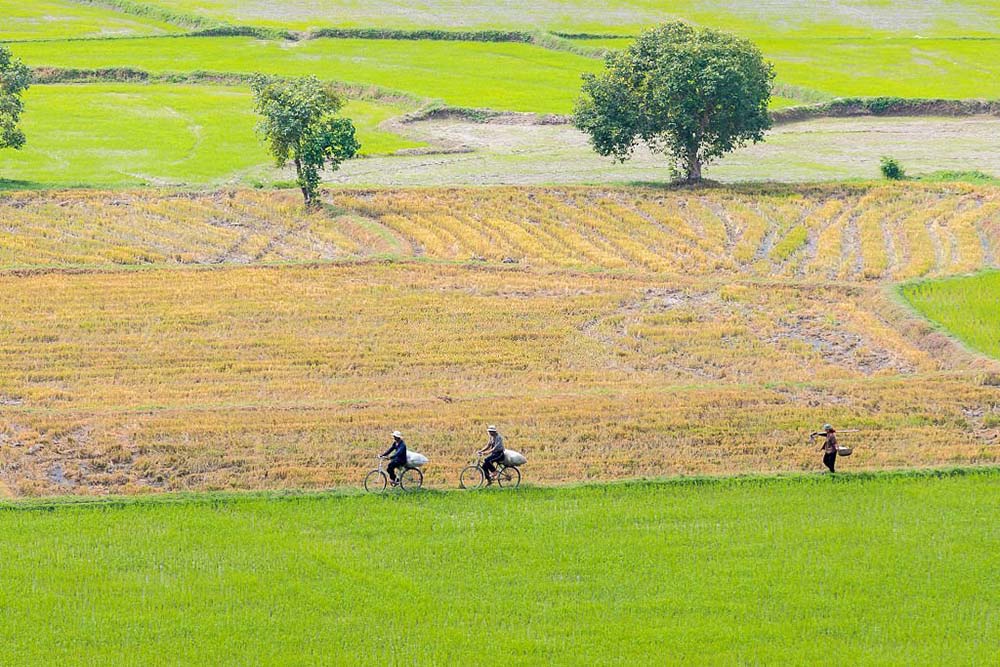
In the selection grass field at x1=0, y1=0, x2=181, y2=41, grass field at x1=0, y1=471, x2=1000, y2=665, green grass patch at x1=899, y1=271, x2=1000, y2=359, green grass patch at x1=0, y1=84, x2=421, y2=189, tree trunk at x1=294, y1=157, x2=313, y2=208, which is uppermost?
grass field at x1=0, y1=0, x2=181, y2=41

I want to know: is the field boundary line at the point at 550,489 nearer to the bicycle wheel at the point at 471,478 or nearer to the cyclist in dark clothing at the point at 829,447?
the cyclist in dark clothing at the point at 829,447

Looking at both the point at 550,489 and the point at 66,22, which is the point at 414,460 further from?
the point at 66,22

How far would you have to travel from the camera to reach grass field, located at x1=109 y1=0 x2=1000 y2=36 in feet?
375

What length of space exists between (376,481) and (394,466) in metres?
1.61

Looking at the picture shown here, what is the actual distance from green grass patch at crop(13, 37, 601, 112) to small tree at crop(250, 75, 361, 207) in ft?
87.0

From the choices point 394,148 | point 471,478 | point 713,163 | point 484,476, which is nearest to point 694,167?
point 713,163

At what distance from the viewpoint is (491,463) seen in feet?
110

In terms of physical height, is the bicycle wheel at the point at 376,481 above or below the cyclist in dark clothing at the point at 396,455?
below

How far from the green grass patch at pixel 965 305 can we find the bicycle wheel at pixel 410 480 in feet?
63.0

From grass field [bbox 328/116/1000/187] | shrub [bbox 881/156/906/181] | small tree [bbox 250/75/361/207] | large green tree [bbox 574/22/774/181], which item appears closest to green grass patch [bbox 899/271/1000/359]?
shrub [bbox 881/156/906/181]

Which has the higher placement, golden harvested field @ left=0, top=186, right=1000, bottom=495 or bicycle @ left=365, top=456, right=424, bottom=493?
golden harvested field @ left=0, top=186, right=1000, bottom=495

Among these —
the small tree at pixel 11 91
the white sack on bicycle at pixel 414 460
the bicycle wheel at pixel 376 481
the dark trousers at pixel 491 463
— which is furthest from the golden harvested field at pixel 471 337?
the small tree at pixel 11 91

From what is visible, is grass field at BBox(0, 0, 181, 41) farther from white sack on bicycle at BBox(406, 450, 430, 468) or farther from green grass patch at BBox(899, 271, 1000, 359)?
white sack on bicycle at BBox(406, 450, 430, 468)

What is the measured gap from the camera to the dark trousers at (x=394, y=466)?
33094 mm
